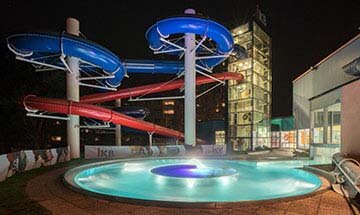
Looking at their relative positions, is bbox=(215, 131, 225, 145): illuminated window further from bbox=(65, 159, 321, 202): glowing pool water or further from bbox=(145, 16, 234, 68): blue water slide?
bbox=(65, 159, 321, 202): glowing pool water

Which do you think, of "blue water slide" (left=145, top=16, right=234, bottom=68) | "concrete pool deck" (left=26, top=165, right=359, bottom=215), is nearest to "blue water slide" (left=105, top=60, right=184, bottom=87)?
"blue water slide" (left=145, top=16, right=234, bottom=68)

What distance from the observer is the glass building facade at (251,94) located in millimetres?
31672

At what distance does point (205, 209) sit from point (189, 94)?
501 inches

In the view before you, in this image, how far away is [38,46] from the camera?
1287cm

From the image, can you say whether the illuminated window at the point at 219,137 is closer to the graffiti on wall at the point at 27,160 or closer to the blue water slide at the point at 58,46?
the blue water slide at the point at 58,46

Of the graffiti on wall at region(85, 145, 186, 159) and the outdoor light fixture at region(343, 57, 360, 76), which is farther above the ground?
the outdoor light fixture at region(343, 57, 360, 76)

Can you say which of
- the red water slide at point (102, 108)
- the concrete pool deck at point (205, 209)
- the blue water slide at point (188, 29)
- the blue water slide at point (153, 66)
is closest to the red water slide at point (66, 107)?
the red water slide at point (102, 108)

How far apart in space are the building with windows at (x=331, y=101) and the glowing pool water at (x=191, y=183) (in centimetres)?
243

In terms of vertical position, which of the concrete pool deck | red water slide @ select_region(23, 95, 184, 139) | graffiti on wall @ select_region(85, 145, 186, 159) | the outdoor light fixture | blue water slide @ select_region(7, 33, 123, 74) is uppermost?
blue water slide @ select_region(7, 33, 123, 74)

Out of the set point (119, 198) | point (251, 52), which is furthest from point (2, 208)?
point (251, 52)

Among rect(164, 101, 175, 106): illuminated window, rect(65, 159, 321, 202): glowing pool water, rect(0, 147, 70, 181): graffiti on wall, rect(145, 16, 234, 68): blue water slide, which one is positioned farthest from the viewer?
rect(164, 101, 175, 106): illuminated window

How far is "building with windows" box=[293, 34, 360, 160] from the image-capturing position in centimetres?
908

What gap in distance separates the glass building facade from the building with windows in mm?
6132

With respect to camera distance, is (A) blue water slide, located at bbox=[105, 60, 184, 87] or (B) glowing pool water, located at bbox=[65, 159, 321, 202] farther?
(A) blue water slide, located at bbox=[105, 60, 184, 87]
